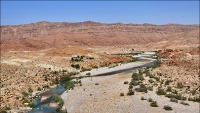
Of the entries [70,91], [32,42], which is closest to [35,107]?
[70,91]

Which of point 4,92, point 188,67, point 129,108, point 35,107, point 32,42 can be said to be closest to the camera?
point 129,108

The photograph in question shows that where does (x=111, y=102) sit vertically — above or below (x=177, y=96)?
below

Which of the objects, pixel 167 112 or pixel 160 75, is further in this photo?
pixel 160 75

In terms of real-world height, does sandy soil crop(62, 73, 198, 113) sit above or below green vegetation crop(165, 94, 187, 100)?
below

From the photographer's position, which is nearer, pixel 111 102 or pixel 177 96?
pixel 111 102

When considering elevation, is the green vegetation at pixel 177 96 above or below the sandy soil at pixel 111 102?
above

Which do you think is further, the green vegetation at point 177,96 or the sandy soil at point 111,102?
the green vegetation at point 177,96

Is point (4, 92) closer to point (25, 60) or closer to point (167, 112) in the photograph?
point (167, 112)

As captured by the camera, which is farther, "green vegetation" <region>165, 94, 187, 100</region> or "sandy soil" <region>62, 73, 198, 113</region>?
"green vegetation" <region>165, 94, 187, 100</region>

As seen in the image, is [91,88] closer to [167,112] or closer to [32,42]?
[167,112]

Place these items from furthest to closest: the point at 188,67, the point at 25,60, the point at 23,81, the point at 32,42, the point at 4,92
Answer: the point at 32,42 → the point at 25,60 → the point at 188,67 → the point at 23,81 → the point at 4,92
